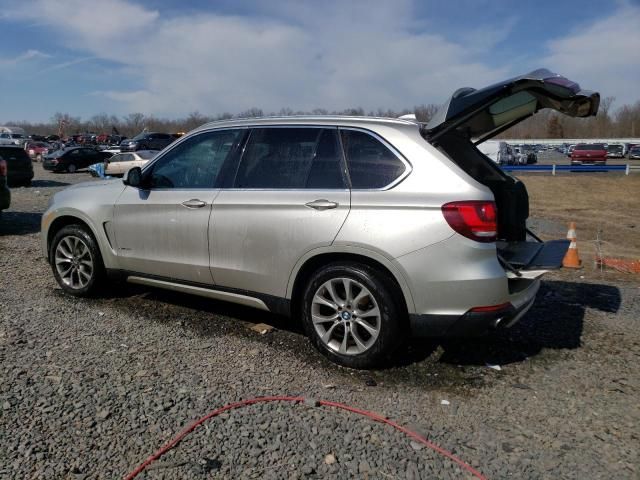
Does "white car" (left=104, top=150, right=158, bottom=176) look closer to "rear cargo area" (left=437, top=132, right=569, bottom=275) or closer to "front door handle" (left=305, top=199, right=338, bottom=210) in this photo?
"rear cargo area" (left=437, top=132, right=569, bottom=275)

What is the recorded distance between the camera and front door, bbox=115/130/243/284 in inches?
177

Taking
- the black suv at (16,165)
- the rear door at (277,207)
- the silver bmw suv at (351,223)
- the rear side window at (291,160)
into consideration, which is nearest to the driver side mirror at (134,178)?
the silver bmw suv at (351,223)

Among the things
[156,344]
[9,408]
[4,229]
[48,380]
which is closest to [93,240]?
[156,344]

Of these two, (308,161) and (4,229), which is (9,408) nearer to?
(308,161)

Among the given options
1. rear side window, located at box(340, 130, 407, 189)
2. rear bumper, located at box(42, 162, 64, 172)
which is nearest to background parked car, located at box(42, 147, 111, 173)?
rear bumper, located at box(42, 162, 64, 172)

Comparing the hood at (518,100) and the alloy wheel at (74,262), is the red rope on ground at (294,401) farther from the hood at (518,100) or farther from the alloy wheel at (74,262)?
the alloy wheel at (74,262)

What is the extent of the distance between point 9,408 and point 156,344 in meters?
1.23

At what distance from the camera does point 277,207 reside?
4.07 meters

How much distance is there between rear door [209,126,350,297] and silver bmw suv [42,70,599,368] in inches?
0.4

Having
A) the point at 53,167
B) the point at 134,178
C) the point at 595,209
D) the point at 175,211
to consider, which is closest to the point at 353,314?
the point at 175,211

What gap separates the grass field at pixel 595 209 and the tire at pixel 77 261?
7095 mm

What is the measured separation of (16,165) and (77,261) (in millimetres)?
16284

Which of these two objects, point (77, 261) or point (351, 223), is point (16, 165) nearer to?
point (77, 261)

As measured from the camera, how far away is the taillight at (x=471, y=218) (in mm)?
3508
